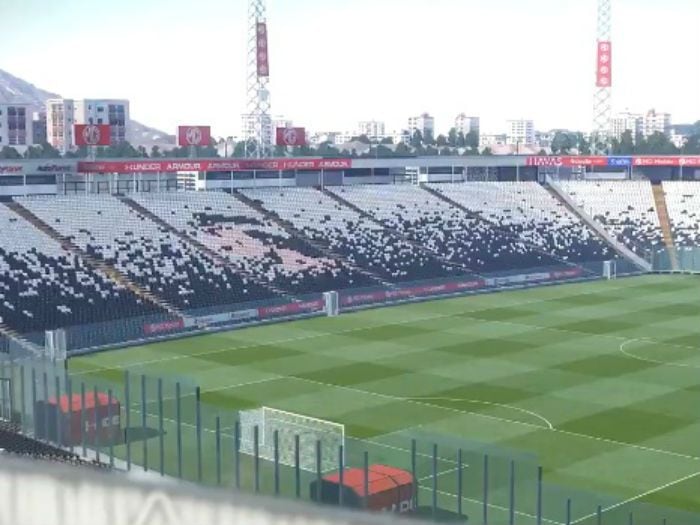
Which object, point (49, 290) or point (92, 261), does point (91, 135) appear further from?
point (49, 290)

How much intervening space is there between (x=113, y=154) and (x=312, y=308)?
59654 millimetres

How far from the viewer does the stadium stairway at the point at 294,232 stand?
2542 inches

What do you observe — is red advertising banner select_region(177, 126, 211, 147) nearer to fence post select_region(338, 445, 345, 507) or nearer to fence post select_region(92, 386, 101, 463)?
fence post select_region(92, 386, 101, 463)

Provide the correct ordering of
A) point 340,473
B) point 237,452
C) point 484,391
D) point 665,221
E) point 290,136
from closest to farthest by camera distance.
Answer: point 340,473 → point 237,452 → point 484,391 → point 290,136 → point 665,221

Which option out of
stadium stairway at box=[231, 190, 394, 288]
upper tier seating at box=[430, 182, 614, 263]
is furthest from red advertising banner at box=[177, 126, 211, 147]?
upper tier seating at box=[430, 182, 614, 263]

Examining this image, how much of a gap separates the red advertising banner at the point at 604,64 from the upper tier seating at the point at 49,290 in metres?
57.2

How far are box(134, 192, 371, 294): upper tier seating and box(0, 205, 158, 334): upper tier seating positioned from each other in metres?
10.0

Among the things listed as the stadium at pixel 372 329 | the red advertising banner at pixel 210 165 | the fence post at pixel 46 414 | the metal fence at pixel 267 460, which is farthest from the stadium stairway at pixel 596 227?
the fence post at pixel 46 414

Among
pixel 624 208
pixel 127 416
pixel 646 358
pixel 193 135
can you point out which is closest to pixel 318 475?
pixel 127 416

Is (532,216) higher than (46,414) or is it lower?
higher

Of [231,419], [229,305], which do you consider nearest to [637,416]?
[231,419]

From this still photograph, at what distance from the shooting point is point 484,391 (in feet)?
126

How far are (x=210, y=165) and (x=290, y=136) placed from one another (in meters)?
9.89

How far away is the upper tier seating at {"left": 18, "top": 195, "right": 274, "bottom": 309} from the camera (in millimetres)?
56219
